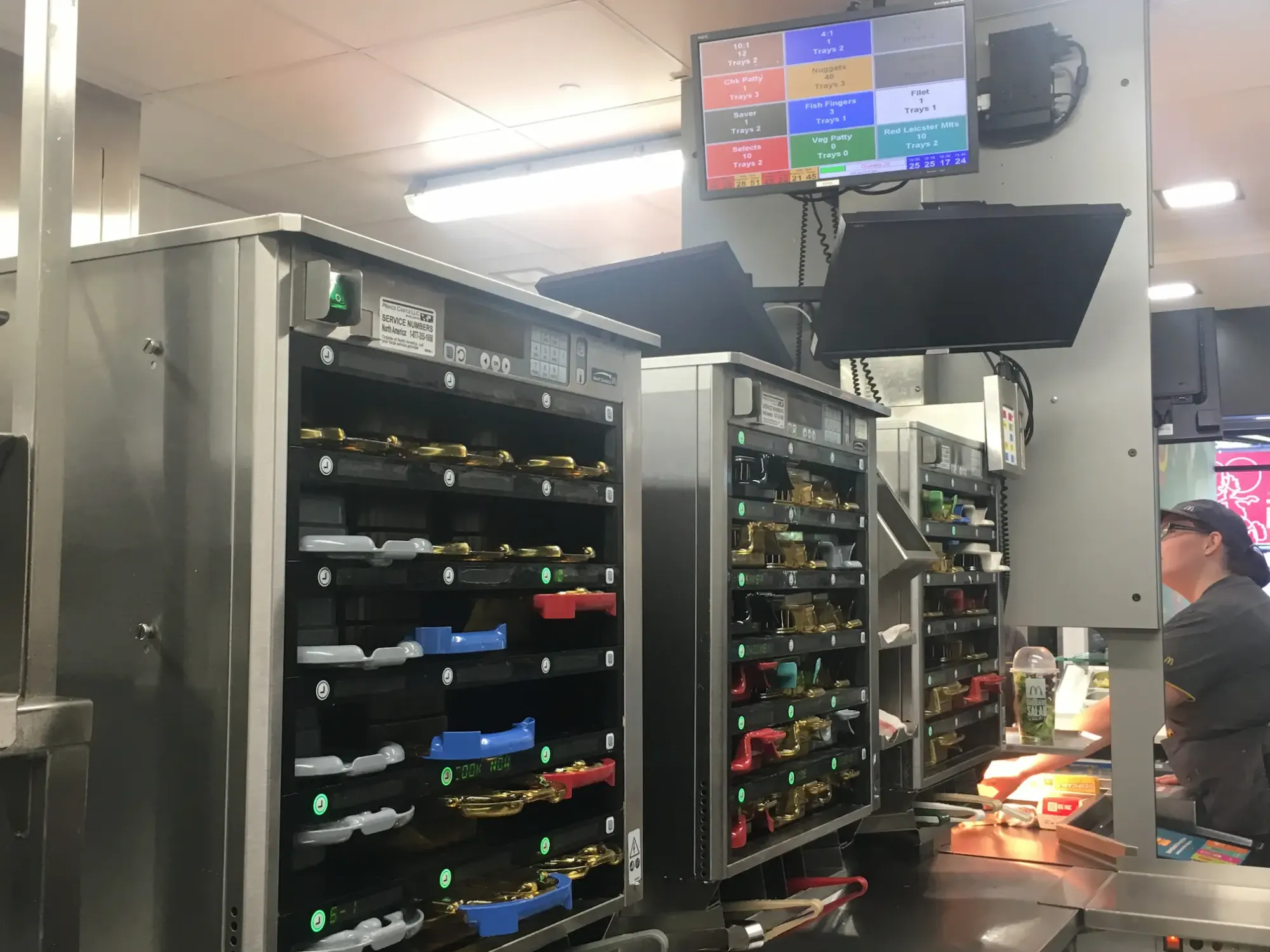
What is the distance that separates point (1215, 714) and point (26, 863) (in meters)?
4.30

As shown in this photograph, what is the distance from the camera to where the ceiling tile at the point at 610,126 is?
416 centimetres

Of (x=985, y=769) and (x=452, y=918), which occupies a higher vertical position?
(x=452, y=918)

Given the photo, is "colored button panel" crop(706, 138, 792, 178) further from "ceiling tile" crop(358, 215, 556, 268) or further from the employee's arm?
"ceiling tile" crop(358, 215, 556, 268)

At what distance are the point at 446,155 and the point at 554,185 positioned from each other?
47 cm

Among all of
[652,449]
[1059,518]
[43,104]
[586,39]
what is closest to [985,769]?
[1059,518]

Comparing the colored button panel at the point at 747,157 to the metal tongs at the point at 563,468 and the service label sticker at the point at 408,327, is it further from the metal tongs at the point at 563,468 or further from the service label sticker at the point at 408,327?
the service label sticker at the point at 408,327

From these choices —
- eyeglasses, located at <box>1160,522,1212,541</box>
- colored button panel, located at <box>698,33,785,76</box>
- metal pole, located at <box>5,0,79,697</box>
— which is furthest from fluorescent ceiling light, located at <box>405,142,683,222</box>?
metal pole, located at <box>5,0,79,697</box>

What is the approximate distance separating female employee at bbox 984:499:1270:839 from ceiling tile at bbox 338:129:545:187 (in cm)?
280

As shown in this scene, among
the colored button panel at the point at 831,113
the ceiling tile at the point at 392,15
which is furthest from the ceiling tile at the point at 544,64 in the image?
the colored button panel at the point at 831,113

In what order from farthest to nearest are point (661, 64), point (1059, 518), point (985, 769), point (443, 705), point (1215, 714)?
point (1215, 714), point (661, 64), point (985, 769), point (1059, 518), point (443, 705)

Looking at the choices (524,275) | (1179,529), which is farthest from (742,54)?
(524,275)

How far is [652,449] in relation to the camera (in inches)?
66.5

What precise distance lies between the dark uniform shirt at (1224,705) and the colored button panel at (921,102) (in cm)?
279

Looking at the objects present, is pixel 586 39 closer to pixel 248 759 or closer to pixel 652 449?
pixel 652 449
